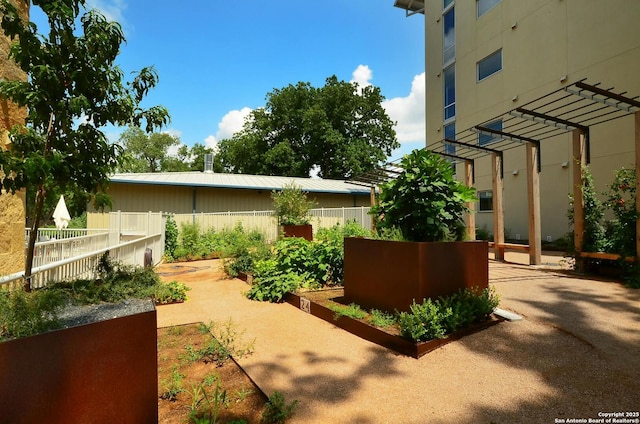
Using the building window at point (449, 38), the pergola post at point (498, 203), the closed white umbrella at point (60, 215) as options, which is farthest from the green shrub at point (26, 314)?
the building window at point (449, 38)

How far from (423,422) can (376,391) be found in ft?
1.62

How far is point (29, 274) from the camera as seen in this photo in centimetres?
330

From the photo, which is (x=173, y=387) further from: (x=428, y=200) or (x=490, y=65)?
(x=490, y=65)

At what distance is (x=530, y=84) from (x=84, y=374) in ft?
52.7

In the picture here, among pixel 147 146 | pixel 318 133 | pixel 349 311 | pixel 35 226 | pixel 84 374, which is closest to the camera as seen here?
pixel 84 374

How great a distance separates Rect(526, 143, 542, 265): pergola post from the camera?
312 inches

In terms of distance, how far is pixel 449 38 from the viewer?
17.9m

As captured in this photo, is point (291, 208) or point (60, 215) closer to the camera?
point (60, 215)

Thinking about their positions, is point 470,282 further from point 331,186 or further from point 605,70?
point 331,186

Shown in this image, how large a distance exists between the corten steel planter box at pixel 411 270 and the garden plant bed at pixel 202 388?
192 centimetres

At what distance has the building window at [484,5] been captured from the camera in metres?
15.1

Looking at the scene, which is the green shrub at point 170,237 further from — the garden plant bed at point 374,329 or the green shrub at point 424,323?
the green shrub at point 424,323

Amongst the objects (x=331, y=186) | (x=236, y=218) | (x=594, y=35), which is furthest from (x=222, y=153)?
(x=594, y=35)

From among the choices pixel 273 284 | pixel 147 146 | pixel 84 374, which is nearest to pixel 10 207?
pixel 84 374
